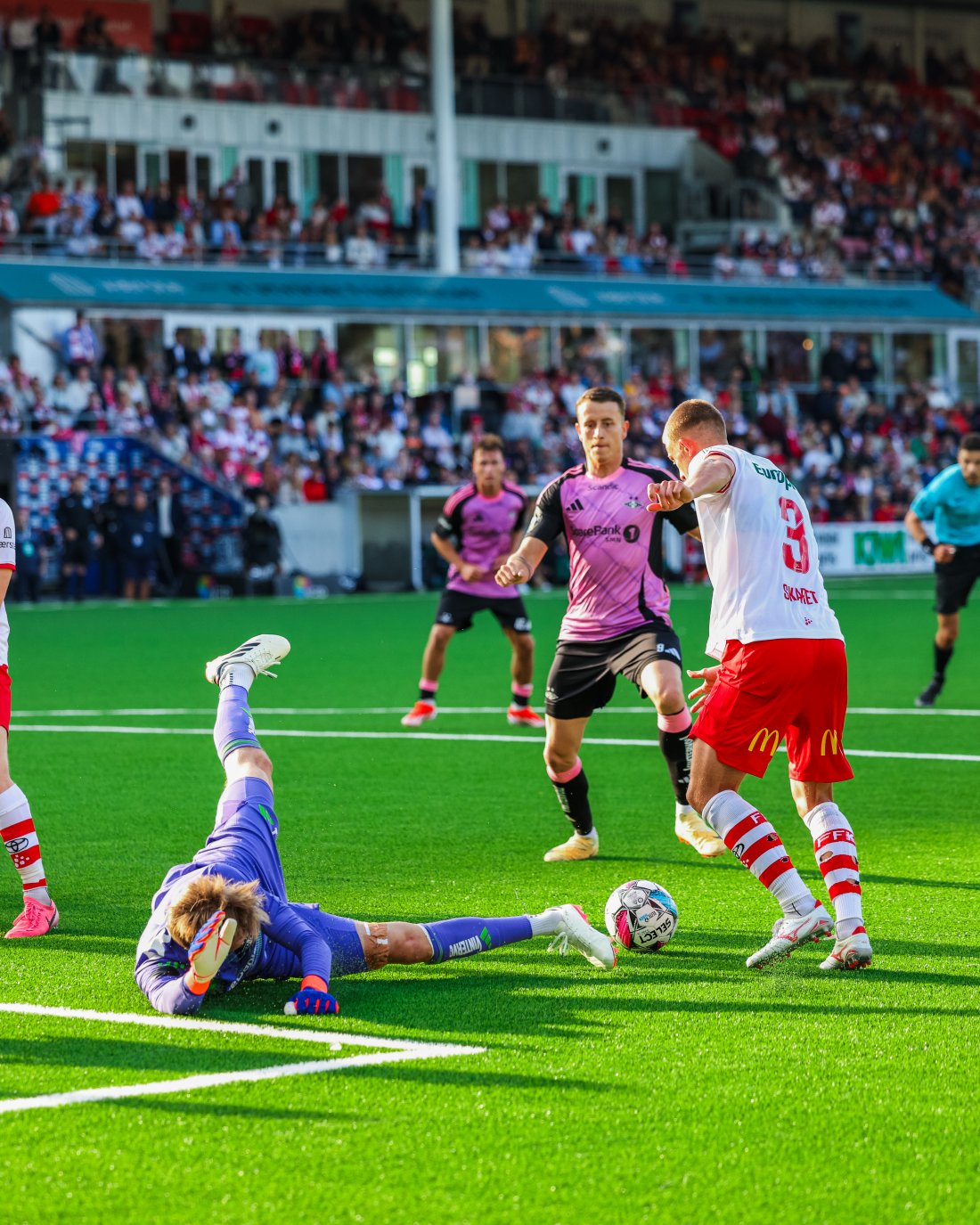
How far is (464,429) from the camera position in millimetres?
35562

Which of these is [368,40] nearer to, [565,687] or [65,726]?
[65,726]

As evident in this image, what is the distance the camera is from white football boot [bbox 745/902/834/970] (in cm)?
614

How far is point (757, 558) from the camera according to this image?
628 cm

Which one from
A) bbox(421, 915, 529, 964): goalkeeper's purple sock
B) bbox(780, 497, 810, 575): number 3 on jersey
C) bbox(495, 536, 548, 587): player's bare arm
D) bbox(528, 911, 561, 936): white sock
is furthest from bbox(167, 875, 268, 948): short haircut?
bbox(780, 497, 810, 575): number 3 on jersey

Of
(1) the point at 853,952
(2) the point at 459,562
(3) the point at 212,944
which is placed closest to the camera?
(3) the point at 212,944

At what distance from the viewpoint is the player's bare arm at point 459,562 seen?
13680 millimetres

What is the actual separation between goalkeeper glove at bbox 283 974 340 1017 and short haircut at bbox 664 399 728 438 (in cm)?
236

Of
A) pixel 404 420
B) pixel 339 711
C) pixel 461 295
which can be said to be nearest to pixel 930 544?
pixel 339 711

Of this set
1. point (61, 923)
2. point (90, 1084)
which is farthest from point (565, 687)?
point (90, 1084)

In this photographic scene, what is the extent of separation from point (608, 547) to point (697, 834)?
1477 mm

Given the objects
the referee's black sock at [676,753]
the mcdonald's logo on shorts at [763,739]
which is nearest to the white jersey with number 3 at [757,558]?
the mcdonald's logo on shorts at [763,739]

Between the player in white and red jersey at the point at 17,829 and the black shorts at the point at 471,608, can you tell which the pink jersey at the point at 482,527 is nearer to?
the black shorts at the point at 471,608

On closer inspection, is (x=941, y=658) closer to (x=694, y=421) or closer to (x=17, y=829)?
(x=694, y=421)

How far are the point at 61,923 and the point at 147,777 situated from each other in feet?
13.0
